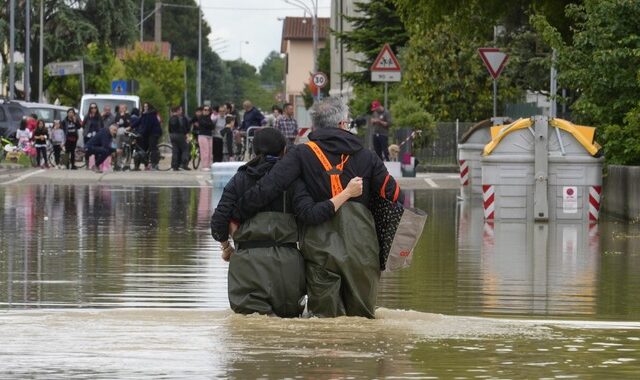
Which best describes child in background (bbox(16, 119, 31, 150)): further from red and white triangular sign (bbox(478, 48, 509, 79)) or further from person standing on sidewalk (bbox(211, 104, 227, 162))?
red and white triangular sign (bbox(478, 48, 509, 79))

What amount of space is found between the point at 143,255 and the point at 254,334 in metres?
→ 6.96

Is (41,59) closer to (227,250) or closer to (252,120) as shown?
(252,120)

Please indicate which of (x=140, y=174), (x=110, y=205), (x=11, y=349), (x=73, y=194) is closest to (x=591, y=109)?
(x=110, y=205)

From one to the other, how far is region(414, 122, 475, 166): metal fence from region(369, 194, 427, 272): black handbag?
35741mm

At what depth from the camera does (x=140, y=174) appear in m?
38.7

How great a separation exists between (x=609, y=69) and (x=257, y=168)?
48.9 ft

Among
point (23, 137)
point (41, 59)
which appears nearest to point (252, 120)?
A: point (23, 137)

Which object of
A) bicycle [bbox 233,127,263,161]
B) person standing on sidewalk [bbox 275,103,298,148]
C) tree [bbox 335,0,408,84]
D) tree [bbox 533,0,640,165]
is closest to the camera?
tree [bbox 533,0,640,165]

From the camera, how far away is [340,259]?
1110 cm

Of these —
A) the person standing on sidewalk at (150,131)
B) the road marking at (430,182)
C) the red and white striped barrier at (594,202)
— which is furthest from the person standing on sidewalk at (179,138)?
the red and white striped barrier at (594,202)

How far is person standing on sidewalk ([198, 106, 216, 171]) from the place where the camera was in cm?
4184

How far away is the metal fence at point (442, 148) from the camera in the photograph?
155 feet

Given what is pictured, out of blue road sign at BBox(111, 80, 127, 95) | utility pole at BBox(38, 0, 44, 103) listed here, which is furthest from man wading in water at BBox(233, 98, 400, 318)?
utility pole at BBox(38, 0, 44, 103)

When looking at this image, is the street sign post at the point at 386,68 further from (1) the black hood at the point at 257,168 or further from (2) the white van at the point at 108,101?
(1) the black hood at the point at 257,168
